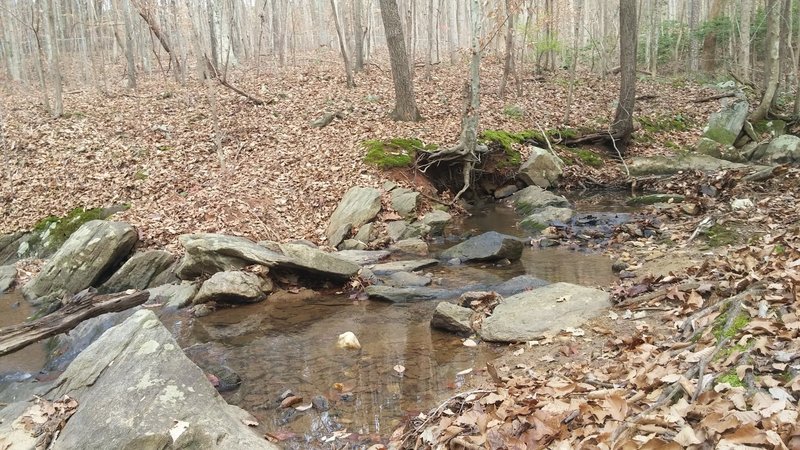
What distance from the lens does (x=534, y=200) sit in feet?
40.5

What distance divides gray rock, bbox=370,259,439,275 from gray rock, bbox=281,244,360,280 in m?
0.53

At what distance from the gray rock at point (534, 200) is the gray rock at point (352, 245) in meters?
4.13

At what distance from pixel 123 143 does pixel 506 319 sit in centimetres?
1208

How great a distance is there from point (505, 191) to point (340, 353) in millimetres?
8732

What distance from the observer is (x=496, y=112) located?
16422 millimetres

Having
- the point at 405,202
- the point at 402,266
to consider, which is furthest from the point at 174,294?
the point at 405,202

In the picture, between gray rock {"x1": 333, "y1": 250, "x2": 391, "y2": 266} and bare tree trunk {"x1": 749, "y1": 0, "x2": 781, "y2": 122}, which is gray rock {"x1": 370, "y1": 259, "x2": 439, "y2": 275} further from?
bare tree trunk {"x1": 749, "y1": 0, "x2": 781, "y2": 122}

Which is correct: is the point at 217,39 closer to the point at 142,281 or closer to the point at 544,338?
the point at 142,281

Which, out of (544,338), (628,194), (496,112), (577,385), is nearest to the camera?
(577,385)

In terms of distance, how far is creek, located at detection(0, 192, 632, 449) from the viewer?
4.75 m

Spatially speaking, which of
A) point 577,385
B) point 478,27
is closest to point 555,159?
point 478,27

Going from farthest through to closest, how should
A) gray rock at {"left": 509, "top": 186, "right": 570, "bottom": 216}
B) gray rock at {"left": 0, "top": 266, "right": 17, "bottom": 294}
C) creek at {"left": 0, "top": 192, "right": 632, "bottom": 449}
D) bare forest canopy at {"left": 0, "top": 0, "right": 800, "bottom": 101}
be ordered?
bare forest canopy at {"left": 0, "top": 0, "right": 800, "bottom": 101}, gray rock at {"left": 509, "top": 186, "right": 570, "bottom": 216}, gray rock at {"left": 0, "top": 266, "right": 17, "bottom": 294}, creek at {"left": 0, "top": 192, "right": 632, "bottom": 449}

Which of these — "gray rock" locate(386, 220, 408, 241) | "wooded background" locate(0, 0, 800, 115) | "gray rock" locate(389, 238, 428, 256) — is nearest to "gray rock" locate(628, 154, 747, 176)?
"wooded background" locate(0, 0, 800, 115)

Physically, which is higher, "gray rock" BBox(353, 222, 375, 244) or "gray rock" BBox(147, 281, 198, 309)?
"gray rock" BBox(353, 222, 375, 244)
